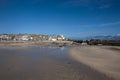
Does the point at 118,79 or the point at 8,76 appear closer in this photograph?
the point at 118,79

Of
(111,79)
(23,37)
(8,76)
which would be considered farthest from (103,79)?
(23,37)

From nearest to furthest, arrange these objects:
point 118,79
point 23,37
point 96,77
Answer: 1. point 118,79
2. point 96,77
3. point 23,37

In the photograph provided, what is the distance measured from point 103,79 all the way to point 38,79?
Result: 11.7 ft

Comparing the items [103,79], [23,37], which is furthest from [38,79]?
[23,37]

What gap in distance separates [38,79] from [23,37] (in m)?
132

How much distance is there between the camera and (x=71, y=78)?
9227 millimetres

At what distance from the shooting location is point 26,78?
917cm

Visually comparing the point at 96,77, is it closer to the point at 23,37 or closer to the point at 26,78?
the point at 26,78

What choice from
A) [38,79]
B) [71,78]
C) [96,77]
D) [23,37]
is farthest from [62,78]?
[23,37]

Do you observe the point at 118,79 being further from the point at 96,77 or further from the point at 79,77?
→ the point at 79,77

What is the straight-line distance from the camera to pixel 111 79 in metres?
9.02


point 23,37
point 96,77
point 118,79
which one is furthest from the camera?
point 23,37

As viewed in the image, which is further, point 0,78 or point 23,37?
point 23,37

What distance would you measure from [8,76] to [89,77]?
185 inches
